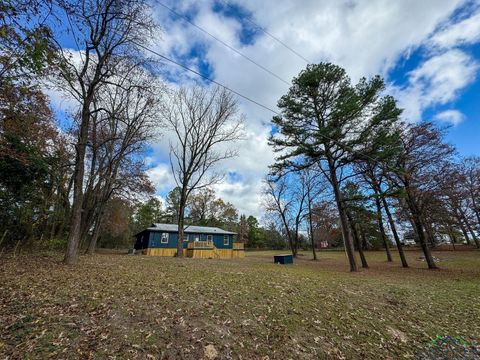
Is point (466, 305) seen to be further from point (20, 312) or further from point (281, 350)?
point (20, 312)

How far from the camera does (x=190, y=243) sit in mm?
23234

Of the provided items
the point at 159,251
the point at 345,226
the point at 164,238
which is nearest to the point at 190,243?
the point at 164,238

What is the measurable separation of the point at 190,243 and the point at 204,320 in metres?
19.9

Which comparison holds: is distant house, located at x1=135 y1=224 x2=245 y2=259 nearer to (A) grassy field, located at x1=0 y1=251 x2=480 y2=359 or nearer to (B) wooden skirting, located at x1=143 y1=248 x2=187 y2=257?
(B) wooden skirting, located at x1=143 y1=248 x2=187 y2=257

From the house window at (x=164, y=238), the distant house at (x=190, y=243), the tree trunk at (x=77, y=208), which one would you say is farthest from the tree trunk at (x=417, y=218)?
the house window at (x=164, y=238)

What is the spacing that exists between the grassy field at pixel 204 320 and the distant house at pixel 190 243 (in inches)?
640

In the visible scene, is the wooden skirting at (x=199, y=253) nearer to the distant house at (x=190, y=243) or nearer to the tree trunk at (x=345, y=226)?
the distant house at (x=190, y=243)

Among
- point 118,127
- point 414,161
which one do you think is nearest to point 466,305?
point 414,161

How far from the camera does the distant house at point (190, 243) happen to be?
23.0 m

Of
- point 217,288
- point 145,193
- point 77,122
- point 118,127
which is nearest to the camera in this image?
point 217,288

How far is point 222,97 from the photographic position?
17.7 m

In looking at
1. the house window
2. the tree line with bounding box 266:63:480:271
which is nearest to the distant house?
the house window

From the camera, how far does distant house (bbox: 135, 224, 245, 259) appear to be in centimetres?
2305

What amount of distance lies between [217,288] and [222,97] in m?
15.1
